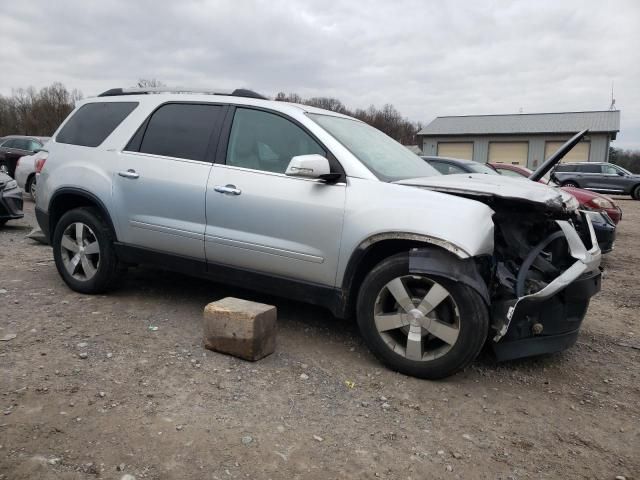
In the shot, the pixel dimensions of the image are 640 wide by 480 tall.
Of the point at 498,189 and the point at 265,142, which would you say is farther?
the point at 265,142

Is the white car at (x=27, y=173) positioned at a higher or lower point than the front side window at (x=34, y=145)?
lower

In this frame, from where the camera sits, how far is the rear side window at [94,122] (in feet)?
15.6

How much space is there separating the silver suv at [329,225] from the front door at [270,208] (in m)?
0.01

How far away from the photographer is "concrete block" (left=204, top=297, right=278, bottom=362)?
351 cm

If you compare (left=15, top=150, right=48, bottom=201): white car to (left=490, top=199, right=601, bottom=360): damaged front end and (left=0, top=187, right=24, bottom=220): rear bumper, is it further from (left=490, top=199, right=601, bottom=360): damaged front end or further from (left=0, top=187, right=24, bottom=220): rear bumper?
(left=490, top=199, right=601, bottom=360): damaged front end

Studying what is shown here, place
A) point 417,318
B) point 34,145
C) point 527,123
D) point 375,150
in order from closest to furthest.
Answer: point 417,318 < point 375,150 < point 34,145 < point 527,123

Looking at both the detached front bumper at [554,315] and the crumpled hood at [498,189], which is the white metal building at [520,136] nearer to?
the crumpled hood at [498,189]

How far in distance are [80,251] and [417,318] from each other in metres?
3.18

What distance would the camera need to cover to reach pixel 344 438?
2.75m

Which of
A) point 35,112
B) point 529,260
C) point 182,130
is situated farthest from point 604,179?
point 35,112

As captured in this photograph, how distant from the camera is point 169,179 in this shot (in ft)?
13.9

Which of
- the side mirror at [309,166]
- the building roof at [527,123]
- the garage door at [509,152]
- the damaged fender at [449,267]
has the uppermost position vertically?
the building roof at [527,123]

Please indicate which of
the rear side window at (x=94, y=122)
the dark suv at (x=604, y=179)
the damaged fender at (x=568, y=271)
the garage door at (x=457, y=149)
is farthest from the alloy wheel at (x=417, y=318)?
the garage door at (x=457, y=149)

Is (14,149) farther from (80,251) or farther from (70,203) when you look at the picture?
(80,251)
